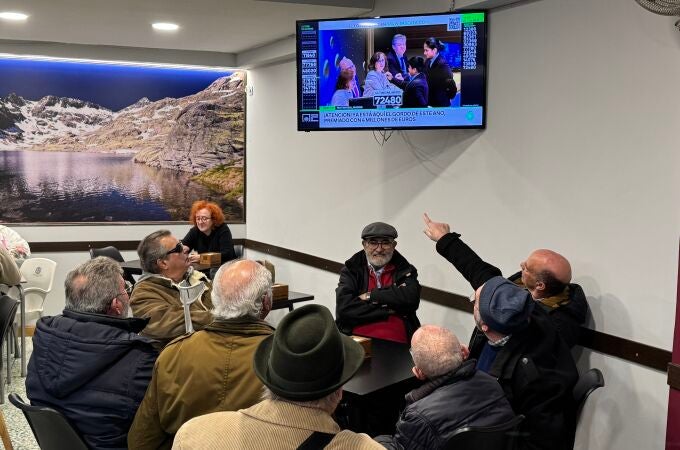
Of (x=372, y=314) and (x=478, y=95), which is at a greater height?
(x=478, y=95)

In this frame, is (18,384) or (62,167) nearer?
(18,384)

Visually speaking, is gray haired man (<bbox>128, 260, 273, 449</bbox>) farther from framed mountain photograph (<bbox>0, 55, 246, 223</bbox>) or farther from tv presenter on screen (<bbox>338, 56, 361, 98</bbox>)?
framed mountain photograph (<bbox>0, 55, 246, 223</bbox>)

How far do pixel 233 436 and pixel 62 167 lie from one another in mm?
6426

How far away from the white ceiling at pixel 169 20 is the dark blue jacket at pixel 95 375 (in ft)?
10.3

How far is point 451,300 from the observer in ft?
15.3

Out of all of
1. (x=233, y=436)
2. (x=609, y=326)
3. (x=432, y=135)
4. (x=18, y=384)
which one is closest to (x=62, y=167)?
(x=18, y=384)

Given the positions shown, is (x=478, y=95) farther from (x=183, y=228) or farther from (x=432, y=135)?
(x=183, y=228)

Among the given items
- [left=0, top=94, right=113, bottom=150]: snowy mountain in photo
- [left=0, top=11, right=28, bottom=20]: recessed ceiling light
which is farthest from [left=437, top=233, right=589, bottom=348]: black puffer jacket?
[left=0, top=94, right=113, bottom=150]: snowy mountain in photo

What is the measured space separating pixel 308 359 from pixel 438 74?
9.92ft

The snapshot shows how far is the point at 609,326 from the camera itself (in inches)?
139

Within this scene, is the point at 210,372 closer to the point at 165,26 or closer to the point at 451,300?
the point at 451,300

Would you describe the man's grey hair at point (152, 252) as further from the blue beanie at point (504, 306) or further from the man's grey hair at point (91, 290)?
the blue beanie at point (504, 306)

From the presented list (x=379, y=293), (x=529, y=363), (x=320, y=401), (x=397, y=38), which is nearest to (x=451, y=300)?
(x=379, y=293)

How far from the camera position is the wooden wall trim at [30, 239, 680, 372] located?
3.30 m
